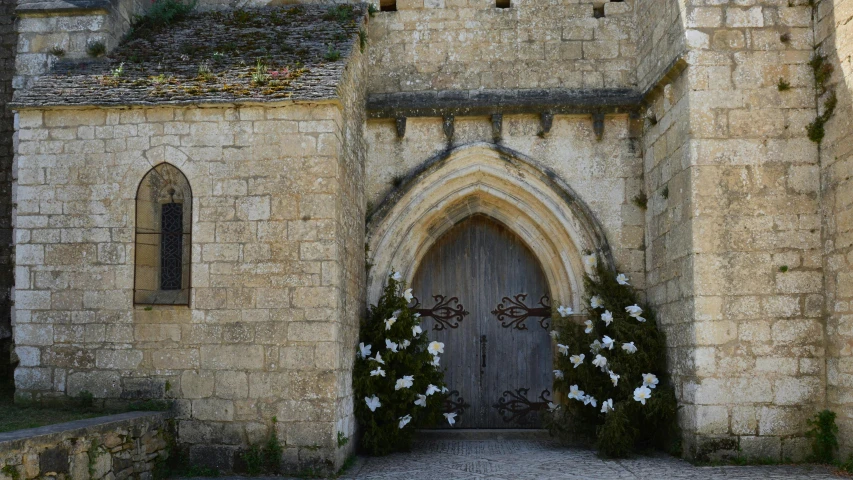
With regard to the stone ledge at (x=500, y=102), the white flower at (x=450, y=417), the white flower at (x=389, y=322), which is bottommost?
the white flower at (x=450, y=417)

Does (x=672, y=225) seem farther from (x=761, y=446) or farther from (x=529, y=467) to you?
(x=529, y=467)

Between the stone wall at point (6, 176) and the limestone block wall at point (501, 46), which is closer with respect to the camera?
the limestone block wall at point (501, 46)

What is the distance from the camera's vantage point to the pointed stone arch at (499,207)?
25.8 ft

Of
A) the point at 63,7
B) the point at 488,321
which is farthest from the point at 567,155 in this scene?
Answer: the point at 63,7

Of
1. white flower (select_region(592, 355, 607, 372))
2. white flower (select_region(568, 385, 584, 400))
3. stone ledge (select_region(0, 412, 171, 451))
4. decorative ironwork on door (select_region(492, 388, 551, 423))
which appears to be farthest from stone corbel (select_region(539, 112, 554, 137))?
stone ledge (select_region(0, 412, 171, 451))

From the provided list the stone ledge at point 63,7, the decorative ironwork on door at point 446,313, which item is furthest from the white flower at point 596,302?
the stone ledge at point 63,7

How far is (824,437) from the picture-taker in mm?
6176

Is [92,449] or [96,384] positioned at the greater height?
[96,384]

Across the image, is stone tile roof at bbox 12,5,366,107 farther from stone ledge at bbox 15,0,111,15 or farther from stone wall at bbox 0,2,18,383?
stone wall at bbox 0,2,18,383

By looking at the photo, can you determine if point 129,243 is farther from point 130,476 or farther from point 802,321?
point 802,321

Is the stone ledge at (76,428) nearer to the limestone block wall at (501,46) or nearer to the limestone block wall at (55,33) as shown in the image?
the limestone block wall at (55,33)

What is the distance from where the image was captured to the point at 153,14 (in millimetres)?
8016

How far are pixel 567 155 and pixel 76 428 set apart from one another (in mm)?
5138

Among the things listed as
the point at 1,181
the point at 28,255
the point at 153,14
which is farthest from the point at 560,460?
the point at 1,181
